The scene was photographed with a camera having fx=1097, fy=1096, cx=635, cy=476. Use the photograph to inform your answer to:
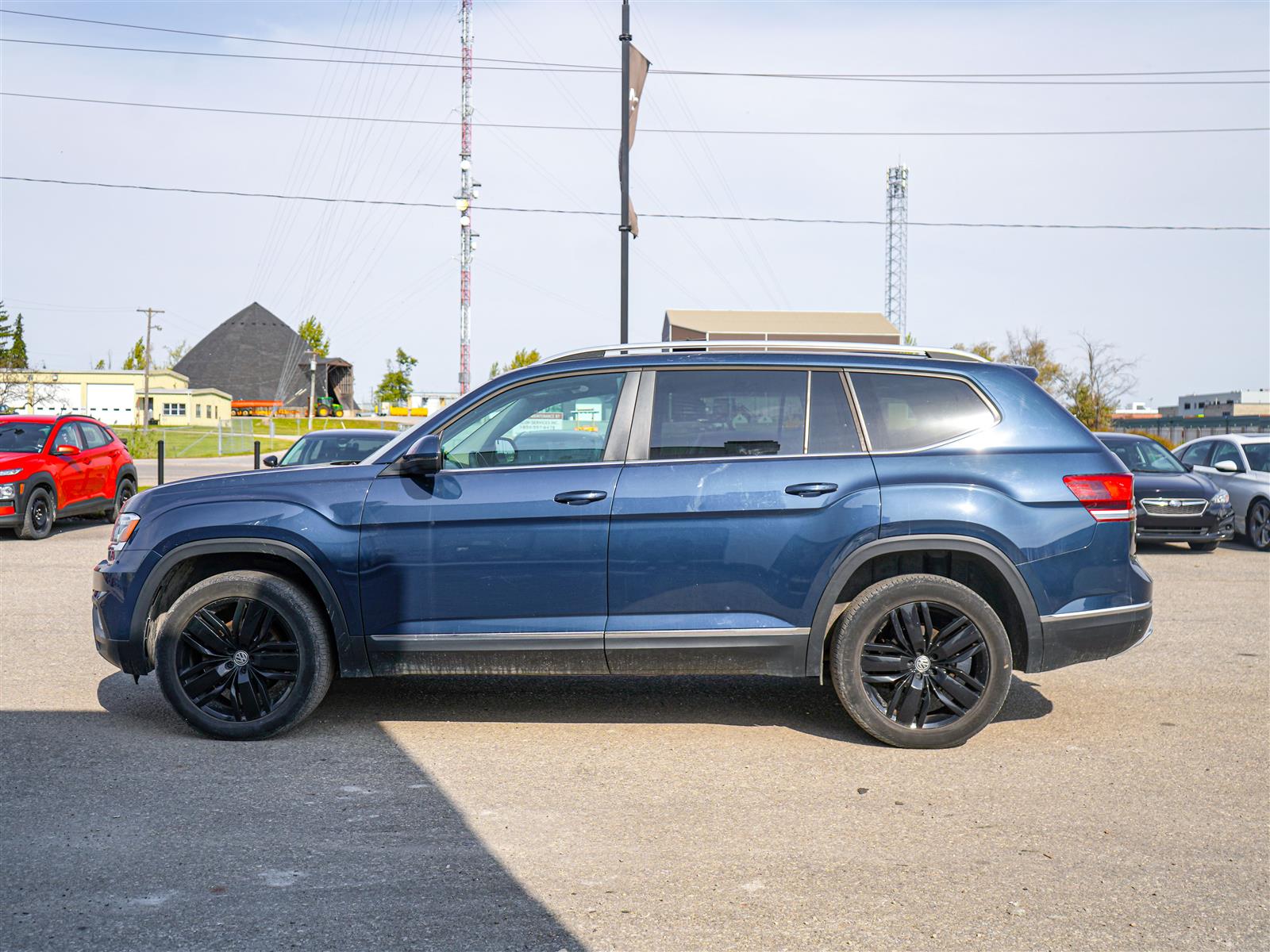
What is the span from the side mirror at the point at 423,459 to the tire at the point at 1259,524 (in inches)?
542

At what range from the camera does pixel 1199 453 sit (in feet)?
57.5

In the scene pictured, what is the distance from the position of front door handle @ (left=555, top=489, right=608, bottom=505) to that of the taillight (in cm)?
224

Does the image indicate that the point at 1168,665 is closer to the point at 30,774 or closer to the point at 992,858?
the point at 992,858

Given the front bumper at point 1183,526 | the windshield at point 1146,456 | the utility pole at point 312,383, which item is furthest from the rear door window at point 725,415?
the utility pole at point 312,383

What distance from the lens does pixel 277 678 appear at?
17.5 ft

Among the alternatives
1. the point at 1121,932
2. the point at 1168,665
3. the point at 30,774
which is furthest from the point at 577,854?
the point at 1168,665

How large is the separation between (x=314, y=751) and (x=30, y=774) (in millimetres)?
1181

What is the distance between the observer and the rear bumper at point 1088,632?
5234mm

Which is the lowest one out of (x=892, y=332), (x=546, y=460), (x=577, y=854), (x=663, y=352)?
(x=577, y=854)

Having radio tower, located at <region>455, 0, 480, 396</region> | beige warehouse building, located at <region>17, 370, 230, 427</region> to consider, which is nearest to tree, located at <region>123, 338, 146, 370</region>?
beige warehouse building, located at <region>17, 370, 230, 427</region>

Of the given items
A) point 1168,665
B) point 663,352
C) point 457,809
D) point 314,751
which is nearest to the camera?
point 457,809

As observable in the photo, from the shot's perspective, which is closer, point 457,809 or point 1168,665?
point 457,809

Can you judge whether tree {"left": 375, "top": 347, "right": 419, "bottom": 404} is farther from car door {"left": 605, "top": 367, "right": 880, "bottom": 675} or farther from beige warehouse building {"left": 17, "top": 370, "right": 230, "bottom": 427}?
car door {"left": 605, "top": 367, "right": 880, "bottom": 675}

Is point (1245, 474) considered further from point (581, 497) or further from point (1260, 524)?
point (581, 497)
